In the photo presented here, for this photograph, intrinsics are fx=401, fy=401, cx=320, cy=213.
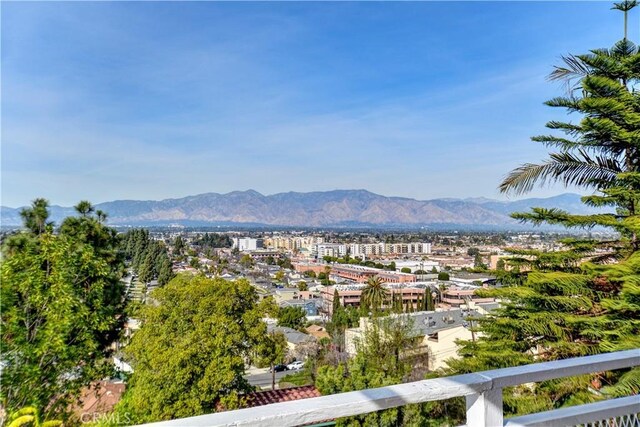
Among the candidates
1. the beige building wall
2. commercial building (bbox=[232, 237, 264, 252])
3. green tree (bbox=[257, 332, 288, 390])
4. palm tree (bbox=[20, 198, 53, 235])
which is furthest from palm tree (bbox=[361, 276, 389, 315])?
commercial building (bbox=[232, 237, 264, 252])

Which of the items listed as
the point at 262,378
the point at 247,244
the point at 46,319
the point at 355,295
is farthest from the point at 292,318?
the point at 247,244

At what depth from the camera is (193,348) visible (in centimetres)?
690

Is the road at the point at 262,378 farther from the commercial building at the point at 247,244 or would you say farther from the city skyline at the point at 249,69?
the commercial building at the point at 247,244

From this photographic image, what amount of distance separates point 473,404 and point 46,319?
449 cm

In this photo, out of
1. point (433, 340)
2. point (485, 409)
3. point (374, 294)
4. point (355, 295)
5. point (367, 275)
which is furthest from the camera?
point (367, 275)

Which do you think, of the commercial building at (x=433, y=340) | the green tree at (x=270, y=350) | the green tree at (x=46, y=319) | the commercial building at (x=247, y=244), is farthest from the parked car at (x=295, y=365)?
the commercial building at (x=247, y=244)

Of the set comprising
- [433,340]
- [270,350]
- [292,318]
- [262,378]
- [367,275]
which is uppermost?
[270,350]

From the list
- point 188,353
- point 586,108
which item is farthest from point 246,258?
point 586,108

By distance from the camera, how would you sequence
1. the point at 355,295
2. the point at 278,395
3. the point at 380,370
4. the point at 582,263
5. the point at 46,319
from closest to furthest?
the point at 582,263, the point at 46,319, the point at 380,370, the point at 278,395, the point at 355,295

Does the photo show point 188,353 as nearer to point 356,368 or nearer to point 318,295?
point 356,368

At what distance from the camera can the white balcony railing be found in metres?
0.77

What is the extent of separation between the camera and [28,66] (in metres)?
5.05

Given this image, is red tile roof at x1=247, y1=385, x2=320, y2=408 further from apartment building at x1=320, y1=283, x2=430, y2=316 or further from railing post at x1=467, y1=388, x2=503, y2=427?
apartment building at x1=320, y1=283, x2=430, y2=316

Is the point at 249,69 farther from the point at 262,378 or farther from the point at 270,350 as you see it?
the point at 262,378
